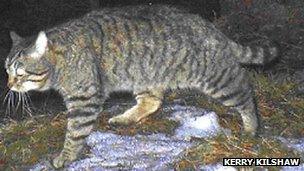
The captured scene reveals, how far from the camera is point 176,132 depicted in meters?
5.59

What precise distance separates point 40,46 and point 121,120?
1.23 meters

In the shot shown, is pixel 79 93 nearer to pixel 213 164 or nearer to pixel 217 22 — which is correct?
pixel 213 164

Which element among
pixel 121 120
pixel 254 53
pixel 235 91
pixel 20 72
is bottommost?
pixel 121 120

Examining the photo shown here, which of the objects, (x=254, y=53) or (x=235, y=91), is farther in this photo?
(x=254, y=53)

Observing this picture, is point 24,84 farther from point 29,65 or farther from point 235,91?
point 235,91

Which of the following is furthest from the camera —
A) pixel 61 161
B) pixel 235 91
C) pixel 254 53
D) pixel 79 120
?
pixel 254 53

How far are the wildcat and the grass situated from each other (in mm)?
224

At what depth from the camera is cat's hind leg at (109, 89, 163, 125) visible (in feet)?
19.6

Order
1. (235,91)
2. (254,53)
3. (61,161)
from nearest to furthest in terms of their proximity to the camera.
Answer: (61,161), (235,91), (254,53)

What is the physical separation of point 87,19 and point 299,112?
2.31 meters

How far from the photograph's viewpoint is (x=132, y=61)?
5777 millimetres

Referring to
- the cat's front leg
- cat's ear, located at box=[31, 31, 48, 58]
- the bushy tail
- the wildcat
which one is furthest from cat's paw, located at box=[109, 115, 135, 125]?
the bushy tail

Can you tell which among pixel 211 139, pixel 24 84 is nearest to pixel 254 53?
pixel 211 139

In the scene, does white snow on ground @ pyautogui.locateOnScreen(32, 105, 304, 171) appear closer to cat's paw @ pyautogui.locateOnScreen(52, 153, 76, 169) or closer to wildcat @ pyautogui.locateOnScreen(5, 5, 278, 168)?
cat's paw @ pyautogui.locateOnScreen(52, 153, 76, 169)
